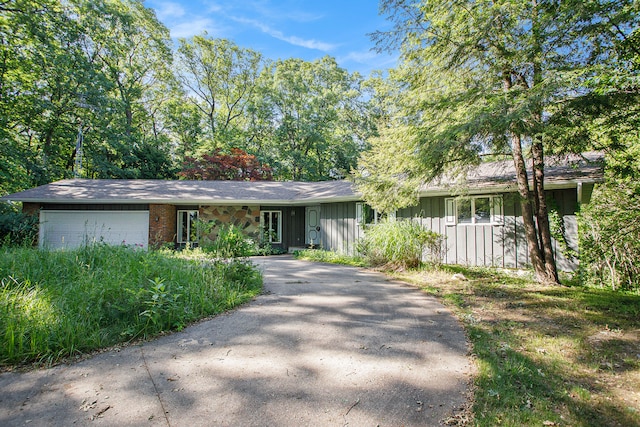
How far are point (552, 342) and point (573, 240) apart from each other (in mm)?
5218

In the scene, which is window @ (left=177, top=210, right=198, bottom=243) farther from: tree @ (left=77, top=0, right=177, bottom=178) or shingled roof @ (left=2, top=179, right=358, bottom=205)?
tree @ (left=77, top=0, right=177, bottom=178)

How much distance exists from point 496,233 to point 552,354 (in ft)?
20.7

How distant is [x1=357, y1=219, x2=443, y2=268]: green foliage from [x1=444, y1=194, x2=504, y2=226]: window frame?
1.29m

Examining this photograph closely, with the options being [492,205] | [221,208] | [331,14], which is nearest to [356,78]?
[331,14]

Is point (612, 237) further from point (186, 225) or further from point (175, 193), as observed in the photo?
point (186, 225)

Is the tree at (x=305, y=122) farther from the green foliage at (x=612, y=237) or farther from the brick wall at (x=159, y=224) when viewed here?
the green foliage at (x=612, y=237)

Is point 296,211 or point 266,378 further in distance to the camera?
point 296,211

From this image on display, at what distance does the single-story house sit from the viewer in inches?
333

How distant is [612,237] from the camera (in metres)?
5.71

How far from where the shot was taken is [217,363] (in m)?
3.06

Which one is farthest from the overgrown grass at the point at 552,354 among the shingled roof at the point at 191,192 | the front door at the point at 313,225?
the front door at the point at 313,225

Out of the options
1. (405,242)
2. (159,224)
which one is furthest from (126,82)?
(405,242)

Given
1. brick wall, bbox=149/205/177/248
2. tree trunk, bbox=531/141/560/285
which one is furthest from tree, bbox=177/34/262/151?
tree trunk, bbox=531/141/560/285

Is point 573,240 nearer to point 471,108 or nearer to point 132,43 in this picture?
point 471,108
